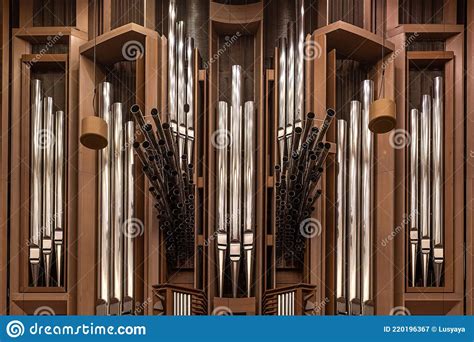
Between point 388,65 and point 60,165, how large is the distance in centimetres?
283

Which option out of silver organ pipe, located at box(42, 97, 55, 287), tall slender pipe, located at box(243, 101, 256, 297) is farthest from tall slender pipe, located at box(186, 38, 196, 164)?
silver organ pipe, located at box(42, 97, 55, 287)

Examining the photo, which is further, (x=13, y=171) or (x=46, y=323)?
(x=13, y=171)

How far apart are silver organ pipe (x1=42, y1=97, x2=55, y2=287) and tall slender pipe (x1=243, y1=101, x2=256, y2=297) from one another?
62.8 inches

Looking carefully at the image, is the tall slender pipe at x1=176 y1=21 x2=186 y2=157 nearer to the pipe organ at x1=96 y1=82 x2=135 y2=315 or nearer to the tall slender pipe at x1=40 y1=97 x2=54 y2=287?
the pipe organ at x1=96 y1=82 x2=135 y2=315

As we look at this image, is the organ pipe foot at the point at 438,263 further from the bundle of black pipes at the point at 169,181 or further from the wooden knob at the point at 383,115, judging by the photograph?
the bundle of black pipes at the point at 169,181

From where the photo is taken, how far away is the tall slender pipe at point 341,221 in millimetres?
7422

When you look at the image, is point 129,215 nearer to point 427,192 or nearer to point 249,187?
point 249,187

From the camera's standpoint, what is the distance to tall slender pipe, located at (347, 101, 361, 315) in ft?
24.3

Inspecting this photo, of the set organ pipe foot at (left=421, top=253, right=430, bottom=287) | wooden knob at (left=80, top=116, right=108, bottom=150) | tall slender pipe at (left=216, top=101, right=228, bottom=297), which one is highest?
wooden knob at (left=80, top=116, right=108, bottom=150)

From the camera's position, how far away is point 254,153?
7.63 metres

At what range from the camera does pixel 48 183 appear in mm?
7805

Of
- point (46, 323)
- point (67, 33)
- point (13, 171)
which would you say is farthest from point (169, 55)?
point (46, 323)

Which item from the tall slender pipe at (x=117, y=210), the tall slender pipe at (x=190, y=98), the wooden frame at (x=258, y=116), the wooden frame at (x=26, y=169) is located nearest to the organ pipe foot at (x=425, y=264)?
the wooden frame at (x=258, y=116)

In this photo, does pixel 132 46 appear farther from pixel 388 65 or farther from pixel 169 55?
pixel 388 65
